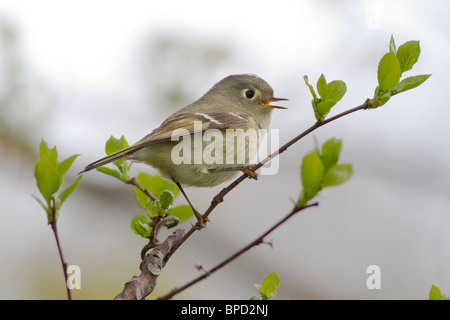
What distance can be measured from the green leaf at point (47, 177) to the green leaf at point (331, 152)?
1.63 ft

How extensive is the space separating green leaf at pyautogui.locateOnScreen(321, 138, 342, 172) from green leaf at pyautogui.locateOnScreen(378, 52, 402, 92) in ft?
0.75

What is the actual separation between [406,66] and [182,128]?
3.41 feet

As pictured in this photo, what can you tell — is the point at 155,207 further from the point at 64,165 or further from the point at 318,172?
the point at 318,172

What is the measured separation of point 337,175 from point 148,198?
588 millimetres

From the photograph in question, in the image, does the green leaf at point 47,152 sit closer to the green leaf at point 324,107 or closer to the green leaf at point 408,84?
the green leaf at point 324,107

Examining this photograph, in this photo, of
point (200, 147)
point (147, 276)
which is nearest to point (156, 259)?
point (147, 276)

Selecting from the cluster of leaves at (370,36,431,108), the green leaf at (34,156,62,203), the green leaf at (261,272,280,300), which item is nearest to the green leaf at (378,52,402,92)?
the cluster of leaves at (370,36,431,108)

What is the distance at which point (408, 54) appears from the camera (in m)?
1.09

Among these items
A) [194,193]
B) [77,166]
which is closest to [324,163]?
[77,166]

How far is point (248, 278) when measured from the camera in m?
3.04

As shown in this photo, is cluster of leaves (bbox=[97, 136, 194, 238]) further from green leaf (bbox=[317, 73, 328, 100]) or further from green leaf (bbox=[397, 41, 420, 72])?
green leaf (bbox=[397, 41, 420, 72])

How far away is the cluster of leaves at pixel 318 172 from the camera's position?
873 mm

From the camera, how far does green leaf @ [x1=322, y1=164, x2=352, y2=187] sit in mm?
867
